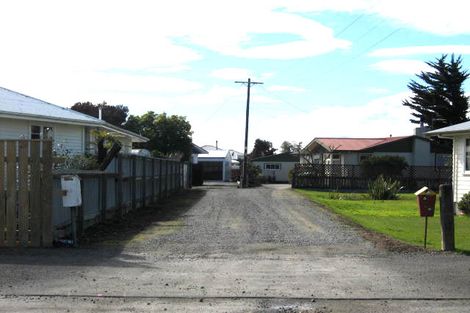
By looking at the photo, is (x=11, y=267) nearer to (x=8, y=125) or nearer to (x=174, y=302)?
(x=174, y=302)

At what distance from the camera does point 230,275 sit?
27.5ft

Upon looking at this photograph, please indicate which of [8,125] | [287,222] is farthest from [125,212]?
[8,125]

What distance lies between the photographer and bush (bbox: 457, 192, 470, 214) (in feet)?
62.9

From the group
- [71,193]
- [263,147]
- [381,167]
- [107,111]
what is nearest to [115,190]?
[71,193]

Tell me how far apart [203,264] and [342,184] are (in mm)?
31051

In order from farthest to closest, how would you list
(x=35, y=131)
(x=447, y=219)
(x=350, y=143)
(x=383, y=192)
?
(x=350, y=143) < (x=383, y=192) < (x=35, y=131) < (x=447, y=219)

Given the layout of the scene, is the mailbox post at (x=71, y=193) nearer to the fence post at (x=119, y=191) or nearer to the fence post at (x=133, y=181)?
the fence post at (x=119, y=191)

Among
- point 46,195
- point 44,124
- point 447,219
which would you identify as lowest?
point 447,219

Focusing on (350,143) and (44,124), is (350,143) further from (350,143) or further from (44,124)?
(44,124)

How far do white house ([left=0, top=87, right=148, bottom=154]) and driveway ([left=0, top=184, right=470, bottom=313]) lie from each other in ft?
31.5

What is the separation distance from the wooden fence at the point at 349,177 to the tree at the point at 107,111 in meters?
40.4

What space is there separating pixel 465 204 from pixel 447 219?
9048mm

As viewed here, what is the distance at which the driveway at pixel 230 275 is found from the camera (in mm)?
6805

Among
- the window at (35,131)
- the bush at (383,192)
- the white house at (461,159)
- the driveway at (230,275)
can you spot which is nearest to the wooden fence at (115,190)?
the driveway at (230,275)
